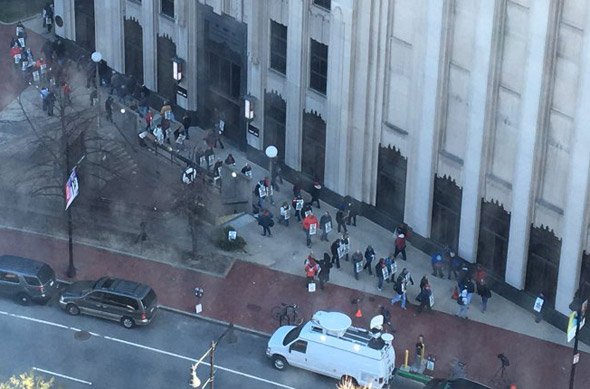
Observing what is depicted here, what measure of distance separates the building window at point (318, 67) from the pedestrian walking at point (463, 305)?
10.8 metres

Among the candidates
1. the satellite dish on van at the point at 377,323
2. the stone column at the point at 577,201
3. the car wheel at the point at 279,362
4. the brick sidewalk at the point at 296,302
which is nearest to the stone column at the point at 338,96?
the brick sidewalk at the point at 296,302

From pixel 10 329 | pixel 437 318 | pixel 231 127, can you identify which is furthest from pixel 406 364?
pixel 231 127

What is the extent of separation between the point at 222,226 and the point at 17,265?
9.18 metres

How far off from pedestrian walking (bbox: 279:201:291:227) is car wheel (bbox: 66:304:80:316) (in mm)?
10117

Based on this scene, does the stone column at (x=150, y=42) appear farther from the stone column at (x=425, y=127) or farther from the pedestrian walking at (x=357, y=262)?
the pedestrian walking at (x=357, y=262)

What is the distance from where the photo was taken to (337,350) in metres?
50.4

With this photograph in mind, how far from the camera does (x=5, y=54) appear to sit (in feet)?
249

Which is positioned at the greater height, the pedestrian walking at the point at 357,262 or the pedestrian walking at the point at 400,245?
the pedestrian walking at the point at 400,245

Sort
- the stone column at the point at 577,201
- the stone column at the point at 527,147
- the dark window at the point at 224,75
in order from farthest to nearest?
the dark window at the point at 224,75 → the stone column at the point at 527,147 → the stone column at the point at 577,201

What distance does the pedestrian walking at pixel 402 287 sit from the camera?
55344 mm

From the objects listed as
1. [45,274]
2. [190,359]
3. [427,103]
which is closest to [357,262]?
[427,103]

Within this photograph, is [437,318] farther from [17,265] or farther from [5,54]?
[5,54]

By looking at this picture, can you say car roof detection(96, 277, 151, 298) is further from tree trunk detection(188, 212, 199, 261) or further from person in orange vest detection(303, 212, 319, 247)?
person in orange vest detection(303, 212, 319, 247)

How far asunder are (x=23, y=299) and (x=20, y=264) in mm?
1271
